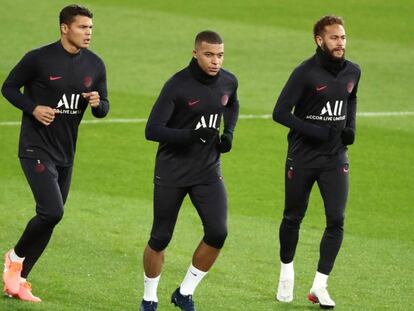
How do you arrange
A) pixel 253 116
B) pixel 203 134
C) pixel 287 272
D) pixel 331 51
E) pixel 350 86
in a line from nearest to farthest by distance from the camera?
pixel 203 134
pixel 331 51
pixel 350 86
pixel 287 272
pixel 253 116

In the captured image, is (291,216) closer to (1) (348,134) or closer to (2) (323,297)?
(2) (323,297)

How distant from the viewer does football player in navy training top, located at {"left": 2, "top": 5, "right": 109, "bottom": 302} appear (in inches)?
413

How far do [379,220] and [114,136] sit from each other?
501 centimetres

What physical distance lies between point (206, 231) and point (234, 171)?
622cm

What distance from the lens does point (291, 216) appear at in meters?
11.1

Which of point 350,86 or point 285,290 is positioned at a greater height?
point 350,86

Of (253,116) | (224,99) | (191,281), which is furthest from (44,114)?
(253,116)

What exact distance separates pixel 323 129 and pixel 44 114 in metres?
2.30

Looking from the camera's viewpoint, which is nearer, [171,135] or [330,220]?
[171,135]

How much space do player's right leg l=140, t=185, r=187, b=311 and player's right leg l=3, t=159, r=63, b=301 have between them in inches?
31.8

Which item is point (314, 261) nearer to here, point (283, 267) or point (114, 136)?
point (283, 267)

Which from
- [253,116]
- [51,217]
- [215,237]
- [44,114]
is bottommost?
[253,116]

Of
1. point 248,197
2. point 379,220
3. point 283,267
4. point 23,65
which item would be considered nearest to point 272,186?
point 248,197

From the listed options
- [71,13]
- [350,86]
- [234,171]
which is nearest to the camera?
[71,13]
